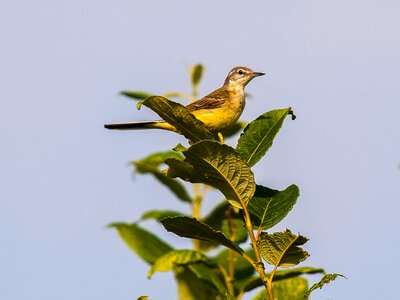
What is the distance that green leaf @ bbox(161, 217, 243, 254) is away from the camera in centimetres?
406

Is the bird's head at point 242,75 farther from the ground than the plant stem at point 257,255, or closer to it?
farther from the ground

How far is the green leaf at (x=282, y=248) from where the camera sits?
4.14m

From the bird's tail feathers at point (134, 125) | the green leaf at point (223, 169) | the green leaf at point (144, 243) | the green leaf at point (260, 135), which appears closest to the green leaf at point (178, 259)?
the green leaf at point (144, 243)

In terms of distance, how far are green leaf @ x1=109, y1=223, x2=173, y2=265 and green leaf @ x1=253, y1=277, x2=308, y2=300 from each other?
3059 millimetres

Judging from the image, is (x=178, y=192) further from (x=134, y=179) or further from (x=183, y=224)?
(x=183, y=224)

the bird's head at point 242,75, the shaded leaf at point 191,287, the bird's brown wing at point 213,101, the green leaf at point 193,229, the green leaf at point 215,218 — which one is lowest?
the shaded leaf at point 191,287

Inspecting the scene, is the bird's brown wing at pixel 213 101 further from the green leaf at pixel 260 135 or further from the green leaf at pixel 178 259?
the green leaf at pixel 260 135

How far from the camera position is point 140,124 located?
7.64 m

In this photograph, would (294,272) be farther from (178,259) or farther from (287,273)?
(178,259)

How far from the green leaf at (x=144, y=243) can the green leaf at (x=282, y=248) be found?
5799 mm

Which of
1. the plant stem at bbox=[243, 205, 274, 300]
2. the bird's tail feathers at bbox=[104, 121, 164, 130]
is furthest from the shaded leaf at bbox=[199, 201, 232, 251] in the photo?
the plant stem at bbox=[243, 205, 274, 300]

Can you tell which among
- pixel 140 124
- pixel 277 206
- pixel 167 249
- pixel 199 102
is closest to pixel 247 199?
pixel 277 206

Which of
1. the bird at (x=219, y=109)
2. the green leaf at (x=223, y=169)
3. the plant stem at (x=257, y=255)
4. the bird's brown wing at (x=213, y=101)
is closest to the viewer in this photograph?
the plant stem at (x=257, y=255)

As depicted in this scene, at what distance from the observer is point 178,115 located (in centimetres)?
421
